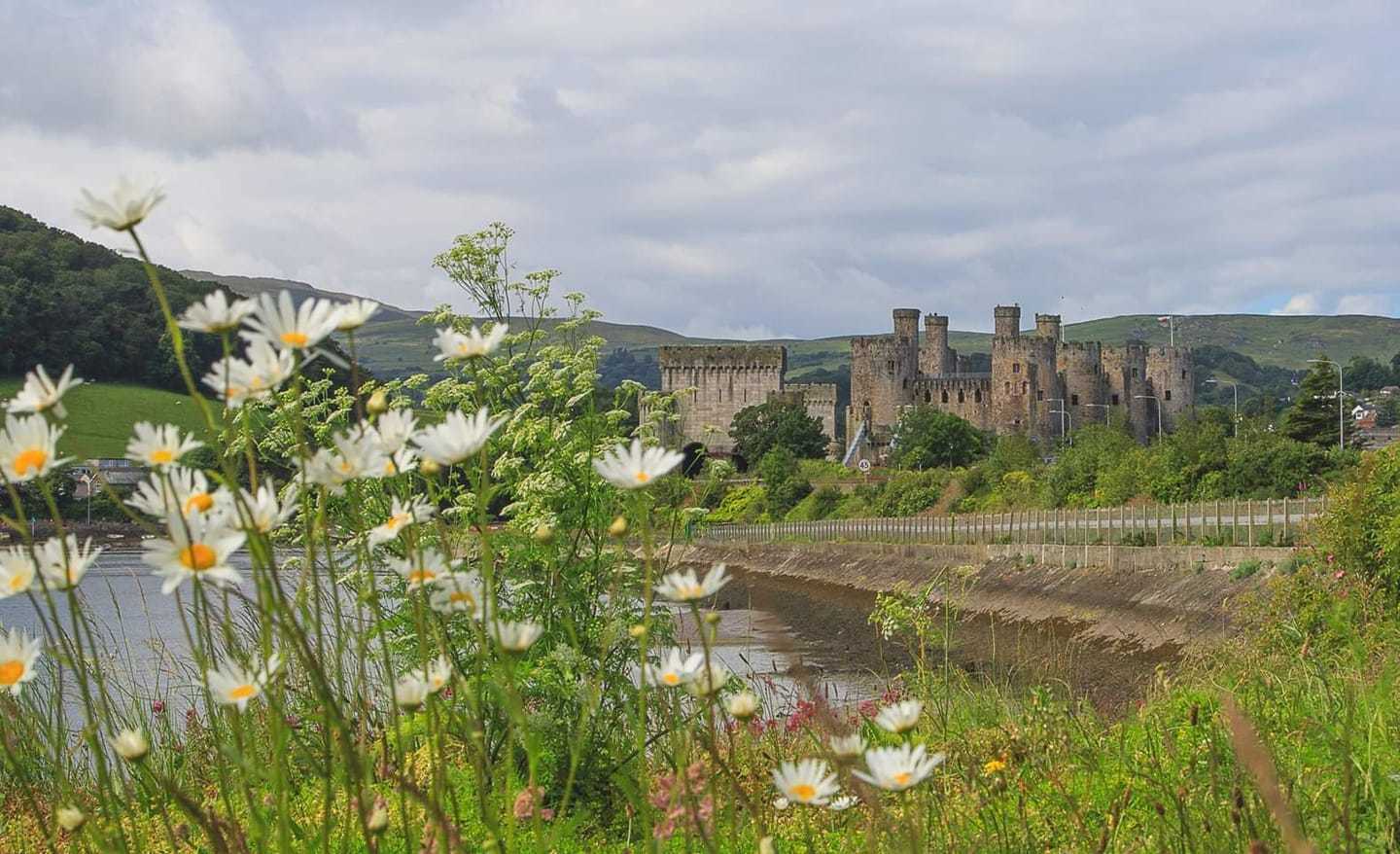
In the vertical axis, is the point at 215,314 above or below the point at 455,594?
above

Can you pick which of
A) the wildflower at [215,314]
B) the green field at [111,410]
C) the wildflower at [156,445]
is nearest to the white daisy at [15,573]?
the wildflower at [156,445]

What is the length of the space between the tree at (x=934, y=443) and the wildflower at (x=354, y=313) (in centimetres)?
6877

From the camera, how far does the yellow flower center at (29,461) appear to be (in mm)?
2289

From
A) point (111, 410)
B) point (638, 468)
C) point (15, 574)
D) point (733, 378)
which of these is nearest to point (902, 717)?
point (638, 468)

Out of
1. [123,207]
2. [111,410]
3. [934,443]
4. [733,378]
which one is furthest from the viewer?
[733,378]

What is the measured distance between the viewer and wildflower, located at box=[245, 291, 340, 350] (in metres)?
2.36

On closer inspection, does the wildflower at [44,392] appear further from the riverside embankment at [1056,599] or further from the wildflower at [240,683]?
the riverside embankment at [1056,599]

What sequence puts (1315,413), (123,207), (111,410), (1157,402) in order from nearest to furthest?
(123,207) < (1315,413) < (111,410) < (1157,402)

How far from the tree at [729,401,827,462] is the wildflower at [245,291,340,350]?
3114 inches

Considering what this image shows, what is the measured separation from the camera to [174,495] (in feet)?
7.28

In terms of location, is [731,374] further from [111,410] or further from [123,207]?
[123,207]

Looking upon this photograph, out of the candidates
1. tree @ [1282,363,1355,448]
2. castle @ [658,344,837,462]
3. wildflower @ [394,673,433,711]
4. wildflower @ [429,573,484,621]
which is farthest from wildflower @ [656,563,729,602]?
castle @ [658,344,837,462]

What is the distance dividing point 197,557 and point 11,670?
0.50 meters

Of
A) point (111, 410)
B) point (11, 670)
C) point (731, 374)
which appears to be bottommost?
point (111, 410)
